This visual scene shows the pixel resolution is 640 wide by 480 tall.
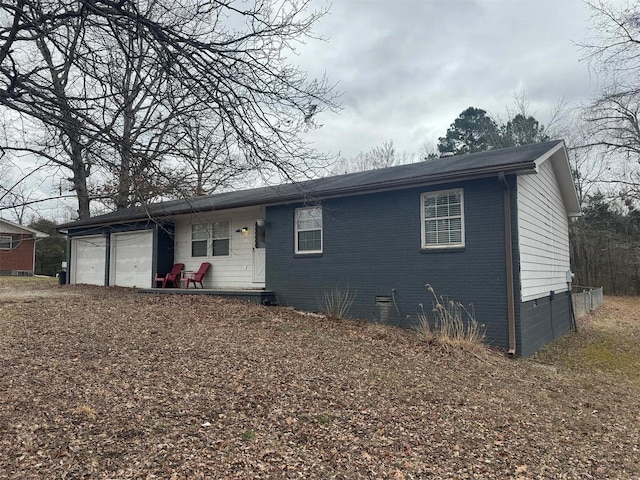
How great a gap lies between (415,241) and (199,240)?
23.3 ft

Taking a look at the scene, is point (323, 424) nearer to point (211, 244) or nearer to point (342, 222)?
point (342, 222)

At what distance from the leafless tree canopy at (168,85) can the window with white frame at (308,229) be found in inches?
209

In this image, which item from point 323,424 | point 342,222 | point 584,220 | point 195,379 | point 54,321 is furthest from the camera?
point 584,220

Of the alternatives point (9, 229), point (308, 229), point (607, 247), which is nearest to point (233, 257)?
point (308, 229)

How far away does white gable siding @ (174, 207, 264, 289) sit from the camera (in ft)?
40.3

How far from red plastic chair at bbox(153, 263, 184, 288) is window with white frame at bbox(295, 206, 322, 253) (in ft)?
15.2

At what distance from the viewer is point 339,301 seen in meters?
9.70

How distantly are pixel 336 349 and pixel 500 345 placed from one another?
319 cm

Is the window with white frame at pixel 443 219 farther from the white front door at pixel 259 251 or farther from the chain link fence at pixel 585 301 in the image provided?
the chain link fence at pixel 585 301

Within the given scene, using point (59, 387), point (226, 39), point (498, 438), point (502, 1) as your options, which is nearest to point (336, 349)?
point (498, 438)

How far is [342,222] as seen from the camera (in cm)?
1007

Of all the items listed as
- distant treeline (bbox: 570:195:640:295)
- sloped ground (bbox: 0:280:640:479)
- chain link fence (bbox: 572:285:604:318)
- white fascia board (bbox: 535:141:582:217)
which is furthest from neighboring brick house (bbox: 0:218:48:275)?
distant treeline (bbox: 570:195:640:295)

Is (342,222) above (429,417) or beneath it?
above

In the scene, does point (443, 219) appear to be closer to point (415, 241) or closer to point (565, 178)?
point (415, 241)
